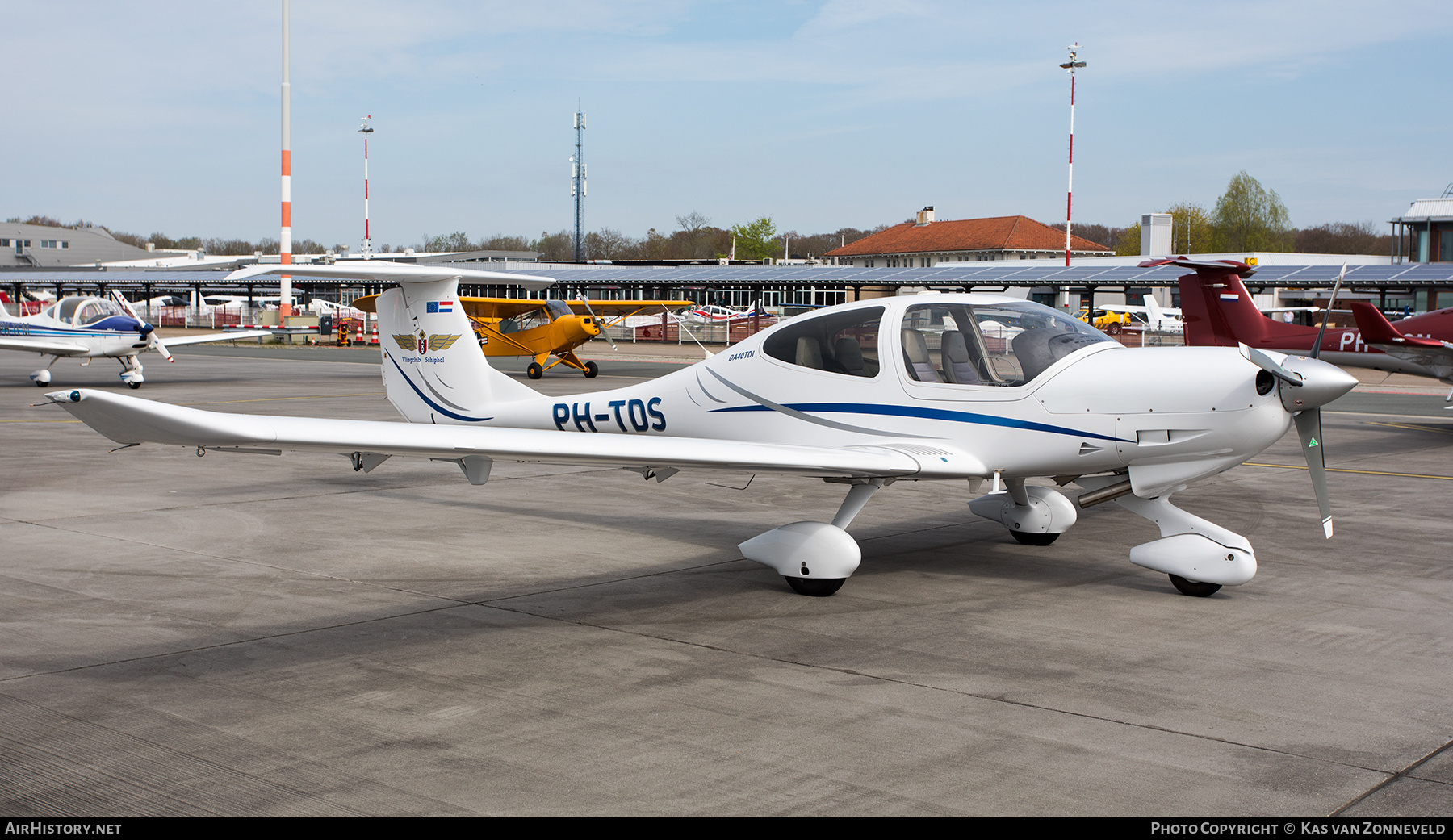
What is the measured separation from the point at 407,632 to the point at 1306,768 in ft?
14.5

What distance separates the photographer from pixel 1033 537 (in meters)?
8.78

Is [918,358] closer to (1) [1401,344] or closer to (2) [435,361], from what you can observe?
(2) [435,361]

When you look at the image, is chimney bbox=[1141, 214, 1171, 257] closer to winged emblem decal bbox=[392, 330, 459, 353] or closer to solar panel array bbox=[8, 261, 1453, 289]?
solar panel array bbox=[8, 261, 1453, 289]

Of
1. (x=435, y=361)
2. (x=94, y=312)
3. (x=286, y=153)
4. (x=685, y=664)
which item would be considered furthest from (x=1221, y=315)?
(x=286, y=153)

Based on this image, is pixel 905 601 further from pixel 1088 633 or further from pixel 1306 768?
pixel 1306 768

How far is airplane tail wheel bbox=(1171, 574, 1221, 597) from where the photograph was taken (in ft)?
22.9

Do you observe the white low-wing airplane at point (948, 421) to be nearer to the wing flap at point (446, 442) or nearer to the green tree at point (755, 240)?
the wing flap at point (446, 442)

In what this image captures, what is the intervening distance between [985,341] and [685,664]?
10.4 feet

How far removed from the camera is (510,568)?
7.87 metres

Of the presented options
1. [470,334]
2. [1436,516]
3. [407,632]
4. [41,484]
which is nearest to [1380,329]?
[1436,516]

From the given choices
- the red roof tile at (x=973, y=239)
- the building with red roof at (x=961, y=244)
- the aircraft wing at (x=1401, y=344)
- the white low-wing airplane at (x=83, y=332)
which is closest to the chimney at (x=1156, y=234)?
the building with red roof at (x=961, y=244)

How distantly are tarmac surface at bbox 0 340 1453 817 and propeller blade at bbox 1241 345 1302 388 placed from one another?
1411mm

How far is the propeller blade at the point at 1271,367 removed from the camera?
652 centimetres

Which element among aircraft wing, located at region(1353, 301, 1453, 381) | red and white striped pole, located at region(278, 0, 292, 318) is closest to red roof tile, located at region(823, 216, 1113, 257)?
red and white striped pole, located at region(278, 0, 292, 318)
